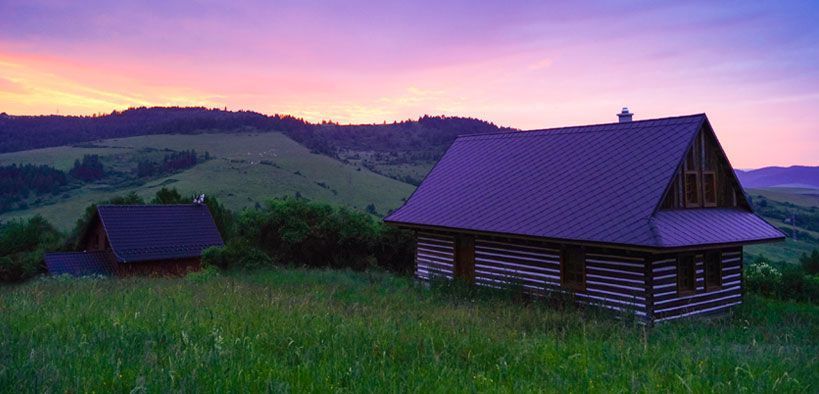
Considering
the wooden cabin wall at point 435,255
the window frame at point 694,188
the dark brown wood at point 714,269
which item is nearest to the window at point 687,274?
the dark brown wood at point 714,269

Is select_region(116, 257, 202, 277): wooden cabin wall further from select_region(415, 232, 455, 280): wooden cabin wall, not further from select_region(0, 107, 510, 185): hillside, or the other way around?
select_region(0, 107, 510, 185): hillside

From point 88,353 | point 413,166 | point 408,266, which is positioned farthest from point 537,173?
point 413,166

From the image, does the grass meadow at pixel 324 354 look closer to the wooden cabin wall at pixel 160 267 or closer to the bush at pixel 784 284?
the bush at pixel 784 284

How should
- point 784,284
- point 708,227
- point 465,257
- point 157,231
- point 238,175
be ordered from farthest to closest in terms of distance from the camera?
point 238,175 < point 157,231 < point 784,284 < point 465,257 < point 708,227

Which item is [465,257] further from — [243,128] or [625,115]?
[243,128]

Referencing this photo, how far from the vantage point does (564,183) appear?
18016 millimetres

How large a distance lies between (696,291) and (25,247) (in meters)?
42.7

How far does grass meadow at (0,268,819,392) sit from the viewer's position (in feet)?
17.3

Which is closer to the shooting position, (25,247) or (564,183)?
(564,183)

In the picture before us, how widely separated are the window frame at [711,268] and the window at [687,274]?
0.61m

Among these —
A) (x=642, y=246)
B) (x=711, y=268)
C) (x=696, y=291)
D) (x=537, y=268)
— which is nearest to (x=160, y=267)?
(x=537, y=268)

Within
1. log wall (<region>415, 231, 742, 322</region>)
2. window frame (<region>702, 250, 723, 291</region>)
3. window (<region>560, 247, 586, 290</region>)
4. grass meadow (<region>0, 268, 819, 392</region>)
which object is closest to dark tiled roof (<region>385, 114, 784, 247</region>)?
log wall (<region>415, 231, 742, 322</region>)

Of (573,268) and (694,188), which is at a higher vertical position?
(694,188)

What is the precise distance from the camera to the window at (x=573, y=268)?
16.0 m
